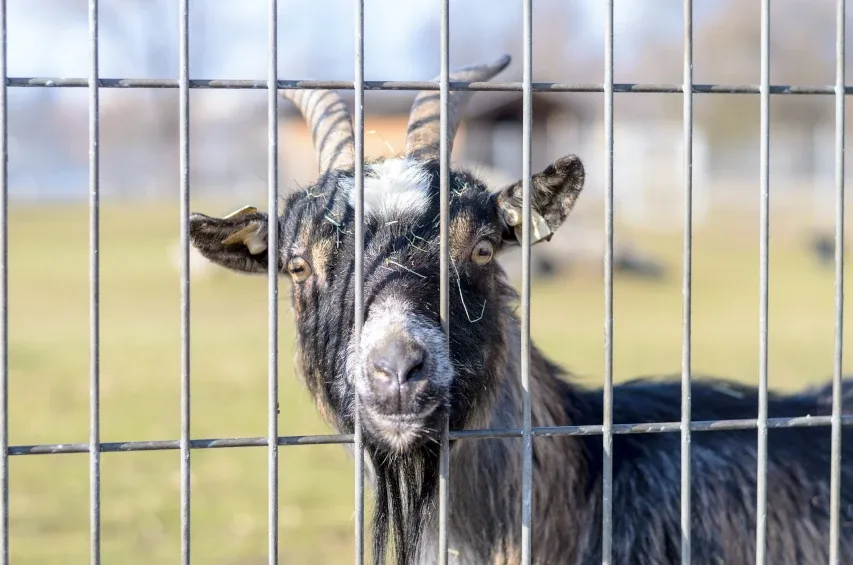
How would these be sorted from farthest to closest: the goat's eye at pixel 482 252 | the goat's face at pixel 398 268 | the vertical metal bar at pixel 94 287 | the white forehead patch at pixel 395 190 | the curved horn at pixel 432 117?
the curved horn at pixel 432 117, the goat's eye at pixel 482 252, the white forehead patch at pixel 395 190, the goat's face at pixel 398 268, the vertical metal bar at pixel 94 287

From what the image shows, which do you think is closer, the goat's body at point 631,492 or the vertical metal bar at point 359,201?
the vertical metal bar at point 359,201

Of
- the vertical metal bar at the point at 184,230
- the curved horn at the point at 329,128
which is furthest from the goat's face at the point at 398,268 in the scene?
the vertical metal bar at the point at 184,230

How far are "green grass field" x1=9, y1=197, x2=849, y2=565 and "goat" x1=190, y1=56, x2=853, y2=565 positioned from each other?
1.53 m

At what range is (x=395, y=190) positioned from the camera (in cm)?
327

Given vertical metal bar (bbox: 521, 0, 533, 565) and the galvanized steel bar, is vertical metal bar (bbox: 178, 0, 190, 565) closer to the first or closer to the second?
the galvanized steel bar

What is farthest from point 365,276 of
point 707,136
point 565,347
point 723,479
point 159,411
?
point 707,136

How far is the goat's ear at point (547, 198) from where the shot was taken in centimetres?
316

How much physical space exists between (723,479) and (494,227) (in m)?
1.41

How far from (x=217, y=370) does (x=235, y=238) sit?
28.3ft

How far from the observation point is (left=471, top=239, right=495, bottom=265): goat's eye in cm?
336

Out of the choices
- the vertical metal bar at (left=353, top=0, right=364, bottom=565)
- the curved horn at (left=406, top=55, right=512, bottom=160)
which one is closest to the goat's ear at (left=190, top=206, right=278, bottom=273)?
the curved horn at (left=406, top=55, right=512, bottom=160)

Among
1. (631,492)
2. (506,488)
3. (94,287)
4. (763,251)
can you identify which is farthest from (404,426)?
(631,492)

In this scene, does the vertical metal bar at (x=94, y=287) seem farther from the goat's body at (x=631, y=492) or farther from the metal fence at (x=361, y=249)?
the goat's body at (x=631, y=492)

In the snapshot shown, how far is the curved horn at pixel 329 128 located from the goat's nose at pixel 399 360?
1.05 m
